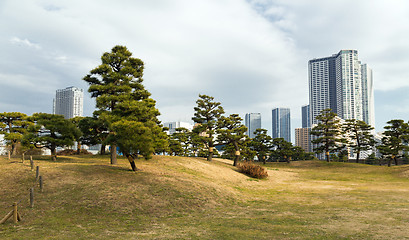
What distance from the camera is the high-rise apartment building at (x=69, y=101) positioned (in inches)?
5979

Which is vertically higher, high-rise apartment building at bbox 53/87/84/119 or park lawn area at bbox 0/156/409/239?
high-rise apartment building at bbox 53/87/84/119

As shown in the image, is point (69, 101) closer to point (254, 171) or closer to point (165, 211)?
point (254, 171)

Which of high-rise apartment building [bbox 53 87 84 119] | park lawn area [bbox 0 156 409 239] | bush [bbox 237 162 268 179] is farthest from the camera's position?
high-rise apartment building [bbox 53 87 84 119]

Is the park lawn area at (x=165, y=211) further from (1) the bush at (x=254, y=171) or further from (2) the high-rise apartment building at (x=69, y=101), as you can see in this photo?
(2) the high-rise apartment building at (x=69, y=101)

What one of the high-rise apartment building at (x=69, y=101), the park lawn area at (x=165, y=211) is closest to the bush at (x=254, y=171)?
the park lawn area at (x=165, y=211)

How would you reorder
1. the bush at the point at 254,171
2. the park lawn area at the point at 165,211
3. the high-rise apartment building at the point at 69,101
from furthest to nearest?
the high-rise apartment building at the point at 69,101, the bush at the point at 254,171, the park lawn area at the point at 165,211

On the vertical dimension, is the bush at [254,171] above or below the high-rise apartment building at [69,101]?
below

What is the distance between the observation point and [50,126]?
21.5m

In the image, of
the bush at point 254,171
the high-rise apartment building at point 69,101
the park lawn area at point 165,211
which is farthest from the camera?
the high-rise apartment building at point 69,101

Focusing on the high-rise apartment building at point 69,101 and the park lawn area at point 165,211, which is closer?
the park lawn area at point 165,211

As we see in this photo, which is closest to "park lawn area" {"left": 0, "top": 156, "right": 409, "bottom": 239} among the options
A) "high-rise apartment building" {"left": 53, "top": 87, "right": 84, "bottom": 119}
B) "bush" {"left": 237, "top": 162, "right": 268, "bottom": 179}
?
"bush" {"left": 237, "top": 162, "right": 268, "bottom": 179}

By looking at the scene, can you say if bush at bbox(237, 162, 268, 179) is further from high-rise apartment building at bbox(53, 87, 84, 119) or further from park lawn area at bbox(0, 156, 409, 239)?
high-rise apartment building at bbox(53, 87, 84, 119)

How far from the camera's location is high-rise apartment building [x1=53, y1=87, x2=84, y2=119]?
151875 mm

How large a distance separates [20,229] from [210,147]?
2631 centimetres
